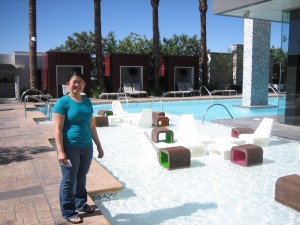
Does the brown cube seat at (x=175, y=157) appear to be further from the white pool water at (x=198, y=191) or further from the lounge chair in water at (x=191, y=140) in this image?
the lounge chair in water at (x=191, y=140)

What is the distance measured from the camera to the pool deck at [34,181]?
3.56 meters

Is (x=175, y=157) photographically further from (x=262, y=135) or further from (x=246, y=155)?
(x=262, y=135)

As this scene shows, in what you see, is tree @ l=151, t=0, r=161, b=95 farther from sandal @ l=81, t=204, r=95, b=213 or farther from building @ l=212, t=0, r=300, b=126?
sandal @ l=81, t=204, r=95, b=213

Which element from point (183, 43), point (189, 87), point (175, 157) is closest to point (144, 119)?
point (175, 157)

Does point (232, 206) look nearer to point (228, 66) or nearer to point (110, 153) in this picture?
point (110, 153)

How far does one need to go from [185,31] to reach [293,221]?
38.1 m

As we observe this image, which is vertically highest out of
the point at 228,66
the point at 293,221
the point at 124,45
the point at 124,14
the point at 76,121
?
the point at 124,14

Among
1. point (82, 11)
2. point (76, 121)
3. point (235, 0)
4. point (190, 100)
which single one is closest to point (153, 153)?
point (76, 121)

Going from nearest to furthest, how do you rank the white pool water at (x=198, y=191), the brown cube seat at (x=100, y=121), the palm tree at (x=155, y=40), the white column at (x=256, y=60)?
the white pool water at (x=198, y=191), the brown cube seat at (x=100, y=121), the white column at (x=256, y=60), the palm tree at (x=155, y=40)

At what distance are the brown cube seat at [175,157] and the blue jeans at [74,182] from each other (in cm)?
265

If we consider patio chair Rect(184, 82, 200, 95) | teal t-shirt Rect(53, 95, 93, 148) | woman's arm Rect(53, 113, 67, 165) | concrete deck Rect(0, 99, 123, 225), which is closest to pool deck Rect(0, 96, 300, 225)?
concrete deck Rect(0, 99, 123, 225)

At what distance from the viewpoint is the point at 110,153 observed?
736 cm

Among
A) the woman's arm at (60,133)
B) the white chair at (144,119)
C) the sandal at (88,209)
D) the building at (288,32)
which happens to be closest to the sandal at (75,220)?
the sandal at (88,209)

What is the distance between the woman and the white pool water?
93 centimetres
